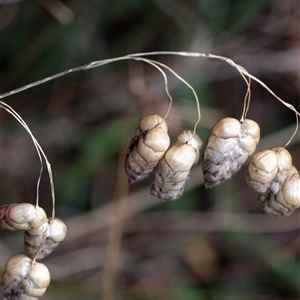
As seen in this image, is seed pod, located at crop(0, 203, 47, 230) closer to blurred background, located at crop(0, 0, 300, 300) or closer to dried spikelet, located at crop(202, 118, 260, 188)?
dried spikelet, located at crop(202, 118, 260, 188)

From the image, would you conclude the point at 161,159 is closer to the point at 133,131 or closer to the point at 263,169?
the point at 263,169

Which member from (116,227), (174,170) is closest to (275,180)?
(174,170)

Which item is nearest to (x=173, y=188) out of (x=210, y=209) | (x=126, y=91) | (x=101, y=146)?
(x=101, y=146)

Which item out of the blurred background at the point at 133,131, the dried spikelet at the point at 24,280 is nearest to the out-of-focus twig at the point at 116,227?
the blurred background at the point at 133,131

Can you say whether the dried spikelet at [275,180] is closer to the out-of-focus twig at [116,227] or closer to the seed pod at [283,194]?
the seed pod at [283,194]

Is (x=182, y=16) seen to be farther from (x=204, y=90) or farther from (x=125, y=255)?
(x=125, y=255)
